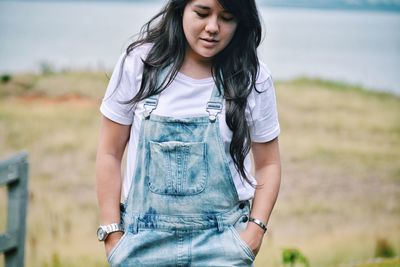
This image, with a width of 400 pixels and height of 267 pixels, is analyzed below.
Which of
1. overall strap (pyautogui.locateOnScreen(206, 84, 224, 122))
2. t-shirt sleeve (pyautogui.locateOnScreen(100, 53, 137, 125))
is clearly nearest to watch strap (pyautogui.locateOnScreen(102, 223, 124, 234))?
t-shirt sleeve (pyautogui.locateOnScreen(100, 53, 137, 125))

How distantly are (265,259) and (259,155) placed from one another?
6.52ft

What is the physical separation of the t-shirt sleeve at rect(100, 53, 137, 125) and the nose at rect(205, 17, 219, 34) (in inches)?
9.7

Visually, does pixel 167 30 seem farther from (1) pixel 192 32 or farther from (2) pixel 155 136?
(2) pixel 155 136

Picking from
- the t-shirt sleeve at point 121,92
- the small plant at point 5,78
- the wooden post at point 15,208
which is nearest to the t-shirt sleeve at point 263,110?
the t-shirt sleeve at point 121,92

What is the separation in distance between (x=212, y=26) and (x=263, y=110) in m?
0.29

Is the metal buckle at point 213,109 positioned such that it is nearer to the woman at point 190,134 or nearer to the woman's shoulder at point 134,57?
the woman at point 190,134

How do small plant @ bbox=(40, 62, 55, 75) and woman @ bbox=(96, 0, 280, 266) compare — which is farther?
small plant @ bbox=(40, 62, 55, 75)

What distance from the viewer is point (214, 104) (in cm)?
188

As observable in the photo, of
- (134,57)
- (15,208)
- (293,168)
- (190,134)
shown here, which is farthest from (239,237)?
(293,168)

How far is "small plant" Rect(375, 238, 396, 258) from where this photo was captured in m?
4.11

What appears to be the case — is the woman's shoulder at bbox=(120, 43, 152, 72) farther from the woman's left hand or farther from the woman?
the woman's left hand

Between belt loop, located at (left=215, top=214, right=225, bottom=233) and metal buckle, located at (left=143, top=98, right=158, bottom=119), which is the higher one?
metal buckle, located at (left=143, top=98, right=158, bottom=119)

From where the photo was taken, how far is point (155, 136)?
185cm

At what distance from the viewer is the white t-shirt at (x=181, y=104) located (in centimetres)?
187
